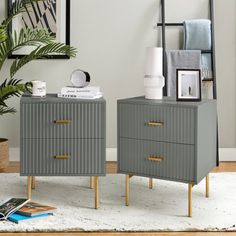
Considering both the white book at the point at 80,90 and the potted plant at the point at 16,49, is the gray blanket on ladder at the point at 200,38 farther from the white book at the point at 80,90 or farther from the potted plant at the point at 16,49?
the white book at the point at 80,90

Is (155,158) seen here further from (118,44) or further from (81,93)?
(118,44)

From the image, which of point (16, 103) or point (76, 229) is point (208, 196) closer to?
point (76, 229)

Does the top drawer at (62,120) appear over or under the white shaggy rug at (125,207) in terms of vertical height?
over

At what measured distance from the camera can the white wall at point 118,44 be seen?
15.2ft

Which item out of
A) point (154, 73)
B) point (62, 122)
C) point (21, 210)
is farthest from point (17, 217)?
point (154, 73)

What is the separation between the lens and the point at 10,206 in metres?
3.12

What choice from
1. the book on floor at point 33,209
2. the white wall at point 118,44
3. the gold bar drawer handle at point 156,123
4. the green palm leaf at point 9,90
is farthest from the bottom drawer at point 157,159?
the white wall at point 118,44

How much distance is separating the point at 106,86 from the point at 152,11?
704 mm

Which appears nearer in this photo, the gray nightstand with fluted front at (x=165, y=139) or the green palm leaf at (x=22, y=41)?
the gray nightstand with fluted front at (x=165, y=139)

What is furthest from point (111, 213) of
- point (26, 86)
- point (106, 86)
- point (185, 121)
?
point (106, 86)

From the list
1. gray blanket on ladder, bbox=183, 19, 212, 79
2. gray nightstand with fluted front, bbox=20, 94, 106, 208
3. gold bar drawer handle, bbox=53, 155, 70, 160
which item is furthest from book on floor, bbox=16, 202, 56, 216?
gray blanket on ladder, bbox=183, 19, 212, 79

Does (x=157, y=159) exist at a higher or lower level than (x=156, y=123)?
lower

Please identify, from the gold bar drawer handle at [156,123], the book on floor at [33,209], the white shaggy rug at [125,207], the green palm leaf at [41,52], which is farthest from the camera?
the green palm leaf at [41,52]

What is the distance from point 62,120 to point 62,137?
0.10 metres
